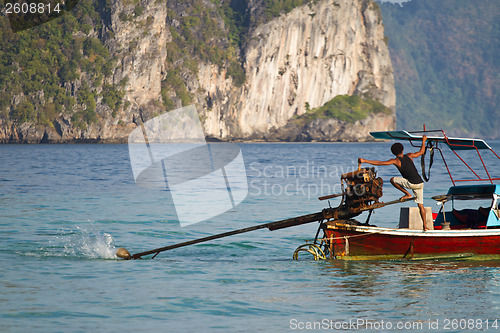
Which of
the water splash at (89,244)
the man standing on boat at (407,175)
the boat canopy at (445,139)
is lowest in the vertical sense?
the water splash at (89,244)

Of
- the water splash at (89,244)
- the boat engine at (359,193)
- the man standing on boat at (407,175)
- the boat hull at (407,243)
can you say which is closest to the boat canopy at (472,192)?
the boat hull at (407,243)

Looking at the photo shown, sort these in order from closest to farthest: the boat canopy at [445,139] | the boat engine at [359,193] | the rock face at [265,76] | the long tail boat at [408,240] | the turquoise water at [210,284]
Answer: the turquoise water at [210,284]
the boat engine at [359,193]
the long tail boat at [408,240]
the boat canopy at [445,139]
the rock face at [265,76]

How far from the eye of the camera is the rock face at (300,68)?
138 meters

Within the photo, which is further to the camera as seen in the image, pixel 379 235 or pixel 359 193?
pixel 379 235

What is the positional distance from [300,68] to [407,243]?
135585 mm

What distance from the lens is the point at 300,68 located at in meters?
146

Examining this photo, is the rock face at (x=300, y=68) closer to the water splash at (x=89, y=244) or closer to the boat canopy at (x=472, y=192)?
the water splash at (x=89, y=244)

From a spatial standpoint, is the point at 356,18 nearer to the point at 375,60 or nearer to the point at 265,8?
the point at 375,60

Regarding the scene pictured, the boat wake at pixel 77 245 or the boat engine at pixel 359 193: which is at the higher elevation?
the boat engine at pixel 359 193

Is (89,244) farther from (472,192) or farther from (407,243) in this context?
(472,192)

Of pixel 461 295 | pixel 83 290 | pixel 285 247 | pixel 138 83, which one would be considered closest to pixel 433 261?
pixel 461 295

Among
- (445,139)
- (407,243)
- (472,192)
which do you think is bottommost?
(407,243)

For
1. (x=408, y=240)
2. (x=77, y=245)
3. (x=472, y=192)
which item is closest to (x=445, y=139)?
(x=472, y=192)

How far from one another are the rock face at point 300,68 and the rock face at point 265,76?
9.2 inches
